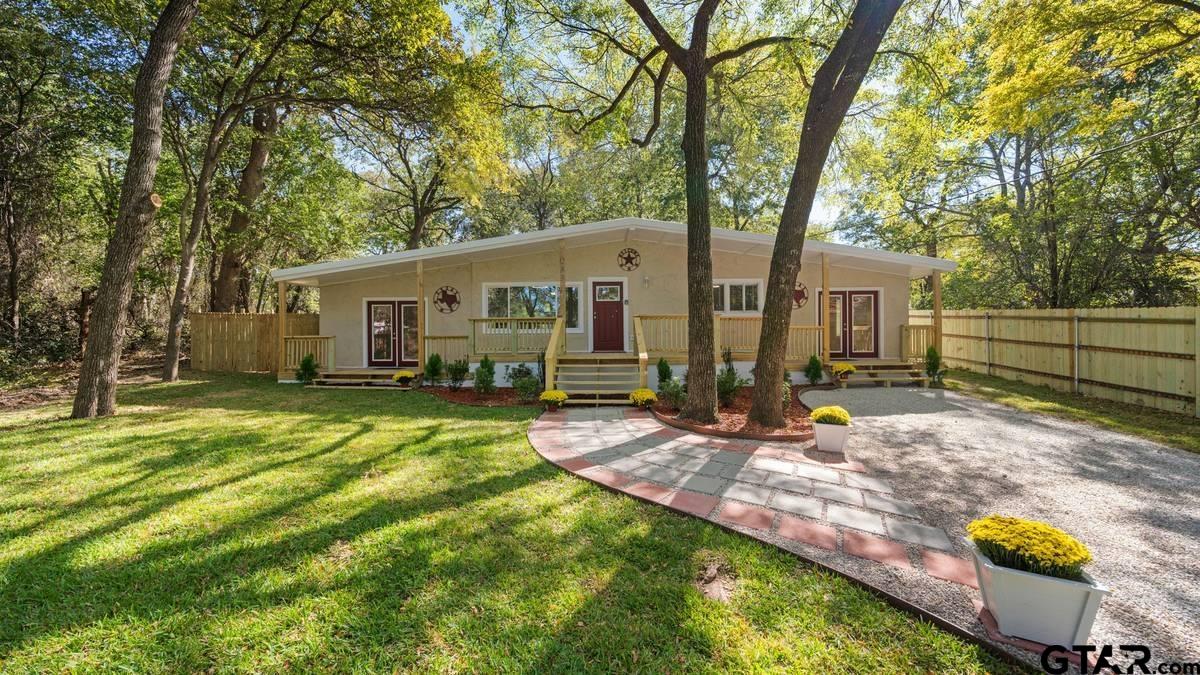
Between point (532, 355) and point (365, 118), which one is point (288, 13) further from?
point (532, 355)

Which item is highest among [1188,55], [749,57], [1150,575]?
[749,57]

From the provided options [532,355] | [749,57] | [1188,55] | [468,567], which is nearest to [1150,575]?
[468,567]

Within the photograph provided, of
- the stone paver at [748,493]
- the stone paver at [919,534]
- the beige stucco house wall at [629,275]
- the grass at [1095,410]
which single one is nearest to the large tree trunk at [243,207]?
the beige stucco house wall at [629,275]

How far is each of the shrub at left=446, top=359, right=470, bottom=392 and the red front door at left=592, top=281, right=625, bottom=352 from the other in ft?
10.5

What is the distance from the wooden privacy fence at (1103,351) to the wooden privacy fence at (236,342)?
19097 millimetres

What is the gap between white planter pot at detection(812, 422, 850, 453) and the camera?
16.7 feet

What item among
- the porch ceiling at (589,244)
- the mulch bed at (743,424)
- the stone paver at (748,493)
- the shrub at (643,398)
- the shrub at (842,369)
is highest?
the porch ceiling at (589,244)

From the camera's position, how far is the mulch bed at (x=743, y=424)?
5.87m

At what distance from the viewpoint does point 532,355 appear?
9.87 metres

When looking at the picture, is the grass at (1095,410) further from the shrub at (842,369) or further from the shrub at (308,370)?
the shrub at (308,370)

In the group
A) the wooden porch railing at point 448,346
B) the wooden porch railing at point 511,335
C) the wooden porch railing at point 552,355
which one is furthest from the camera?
the wooden porch railing at point 448,346

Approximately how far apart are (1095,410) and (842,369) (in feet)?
12.5

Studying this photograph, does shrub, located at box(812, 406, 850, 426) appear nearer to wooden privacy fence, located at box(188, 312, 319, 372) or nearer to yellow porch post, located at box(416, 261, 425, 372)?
yellow porch post, located at box(416, 261, 425, 372)

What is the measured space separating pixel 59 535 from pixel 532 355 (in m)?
7.30
